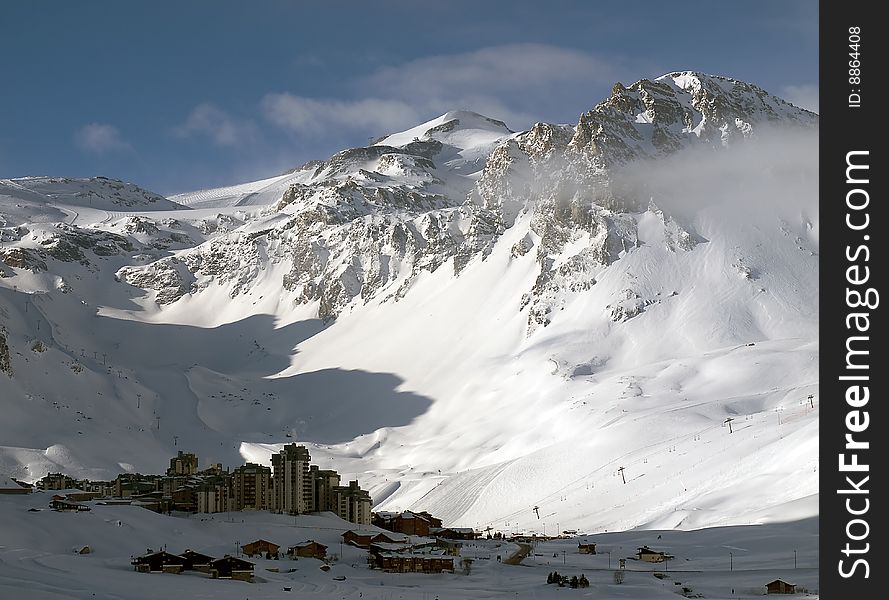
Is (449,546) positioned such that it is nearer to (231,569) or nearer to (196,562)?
(196,562)

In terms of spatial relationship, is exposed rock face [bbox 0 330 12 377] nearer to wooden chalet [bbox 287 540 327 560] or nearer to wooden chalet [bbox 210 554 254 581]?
wooden chalet [bbox 287 540 327 560]

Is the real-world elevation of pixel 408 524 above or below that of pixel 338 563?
above

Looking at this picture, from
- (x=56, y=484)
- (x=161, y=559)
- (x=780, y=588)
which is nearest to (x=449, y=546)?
(x=161, y=559)

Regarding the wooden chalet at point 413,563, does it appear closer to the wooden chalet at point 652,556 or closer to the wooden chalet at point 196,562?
the wooden chalet at point 196,562

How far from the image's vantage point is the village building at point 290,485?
9875cm

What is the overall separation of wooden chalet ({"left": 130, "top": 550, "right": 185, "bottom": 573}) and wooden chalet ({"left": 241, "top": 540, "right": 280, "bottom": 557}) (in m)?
11.7

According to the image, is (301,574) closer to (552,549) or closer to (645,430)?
(552,549)

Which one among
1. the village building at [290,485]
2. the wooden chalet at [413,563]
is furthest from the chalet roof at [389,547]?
the village building at [290,485]

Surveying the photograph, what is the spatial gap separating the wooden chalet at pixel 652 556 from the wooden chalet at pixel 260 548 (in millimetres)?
23537

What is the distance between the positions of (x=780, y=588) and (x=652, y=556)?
16248mm

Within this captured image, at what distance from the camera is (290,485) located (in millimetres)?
99875

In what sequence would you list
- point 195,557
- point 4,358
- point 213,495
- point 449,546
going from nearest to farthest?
point 195,557, point 449,546, point 213,495, point 4,358

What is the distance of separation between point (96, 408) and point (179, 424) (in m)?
16.8
